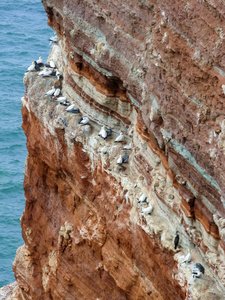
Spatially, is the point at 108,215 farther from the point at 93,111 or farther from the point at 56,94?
the point at 56,94

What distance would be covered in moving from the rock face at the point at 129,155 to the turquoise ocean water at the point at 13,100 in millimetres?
13818

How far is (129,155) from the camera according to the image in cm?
1886

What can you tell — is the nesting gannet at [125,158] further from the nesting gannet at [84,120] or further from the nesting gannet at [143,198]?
the nesting gannet at [84,120]

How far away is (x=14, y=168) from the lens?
4559 cm

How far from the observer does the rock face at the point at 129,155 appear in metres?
14.0

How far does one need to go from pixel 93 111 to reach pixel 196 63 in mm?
7246

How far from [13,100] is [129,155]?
3622 cm

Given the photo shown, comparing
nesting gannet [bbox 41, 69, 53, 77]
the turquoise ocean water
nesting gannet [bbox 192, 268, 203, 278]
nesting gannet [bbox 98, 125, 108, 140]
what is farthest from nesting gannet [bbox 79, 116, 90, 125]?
the turquoise ocean water

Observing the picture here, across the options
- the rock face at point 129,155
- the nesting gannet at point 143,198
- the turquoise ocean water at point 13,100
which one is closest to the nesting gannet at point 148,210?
the rock face at point 129,155

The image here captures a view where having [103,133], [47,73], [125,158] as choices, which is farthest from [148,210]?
[47,73]

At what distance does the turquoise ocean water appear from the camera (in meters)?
40.0

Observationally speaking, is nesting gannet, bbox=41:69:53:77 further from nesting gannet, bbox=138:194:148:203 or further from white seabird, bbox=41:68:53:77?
nesting gannet, bbox=138:194:148:203

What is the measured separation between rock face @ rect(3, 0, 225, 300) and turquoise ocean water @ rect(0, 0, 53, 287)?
13.8 m

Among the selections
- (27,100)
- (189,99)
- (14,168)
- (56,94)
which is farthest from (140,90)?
(14,168)
